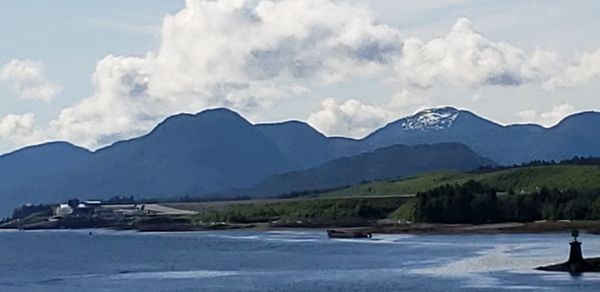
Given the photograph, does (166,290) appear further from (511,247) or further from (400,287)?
(511,247)

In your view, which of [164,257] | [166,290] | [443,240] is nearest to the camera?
[166,290]

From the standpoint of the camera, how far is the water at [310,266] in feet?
333

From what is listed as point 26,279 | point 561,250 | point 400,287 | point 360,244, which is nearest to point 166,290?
point 400,287

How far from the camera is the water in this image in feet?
333

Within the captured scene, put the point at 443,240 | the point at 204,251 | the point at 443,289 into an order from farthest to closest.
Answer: the point at 443,240 < the point at 204,251 < the point at 443,289

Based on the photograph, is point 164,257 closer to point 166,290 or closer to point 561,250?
point 561,250

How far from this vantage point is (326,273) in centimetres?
11612

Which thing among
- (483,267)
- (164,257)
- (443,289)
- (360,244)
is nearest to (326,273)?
(483,267)

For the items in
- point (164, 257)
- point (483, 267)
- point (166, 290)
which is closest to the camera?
point (166, 290)

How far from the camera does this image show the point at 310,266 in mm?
126562

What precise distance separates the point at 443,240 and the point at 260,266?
55.5 m

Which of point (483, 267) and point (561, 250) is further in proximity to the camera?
point (561, 250)

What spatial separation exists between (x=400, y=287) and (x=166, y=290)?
1683 centimetres

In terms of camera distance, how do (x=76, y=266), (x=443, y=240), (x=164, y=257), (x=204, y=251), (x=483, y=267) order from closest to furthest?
(x=483, y=267)
(x=76, y=266)
(x=164, y=257)
(x=204, y=251)
(x=443, y=240)
